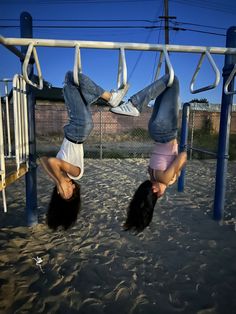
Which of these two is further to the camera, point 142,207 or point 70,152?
point 142,207

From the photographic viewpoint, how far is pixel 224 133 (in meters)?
3.21

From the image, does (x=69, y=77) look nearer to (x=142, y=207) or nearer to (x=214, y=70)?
(x=214, y=70)

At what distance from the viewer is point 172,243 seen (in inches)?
113

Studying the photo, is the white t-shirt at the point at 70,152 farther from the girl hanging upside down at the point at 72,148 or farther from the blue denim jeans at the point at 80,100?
the blue denim jeans at the point at 80,100

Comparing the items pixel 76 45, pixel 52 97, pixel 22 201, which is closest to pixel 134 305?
pixel 76 45

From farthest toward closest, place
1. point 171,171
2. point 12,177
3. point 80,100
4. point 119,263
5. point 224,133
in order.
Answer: point 224,133 → point 119,263 → point 12,177 → point 171,171 → point 80,100

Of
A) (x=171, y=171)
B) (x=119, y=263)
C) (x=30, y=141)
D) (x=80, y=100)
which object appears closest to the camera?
(x=80, y=100)

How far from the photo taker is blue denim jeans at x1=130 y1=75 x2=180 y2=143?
174 centimetres

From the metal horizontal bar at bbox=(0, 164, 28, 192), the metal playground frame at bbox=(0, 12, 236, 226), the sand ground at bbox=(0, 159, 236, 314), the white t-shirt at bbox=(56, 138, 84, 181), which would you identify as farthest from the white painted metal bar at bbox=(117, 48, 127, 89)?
the sand ground at bbox=(0, 159, 236, 314)

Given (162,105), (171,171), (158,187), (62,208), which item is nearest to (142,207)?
(158,187)

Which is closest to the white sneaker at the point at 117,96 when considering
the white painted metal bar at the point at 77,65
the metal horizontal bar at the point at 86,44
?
the white painted metal bar at the point at 77,65

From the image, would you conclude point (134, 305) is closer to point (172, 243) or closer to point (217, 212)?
point (172, 243)

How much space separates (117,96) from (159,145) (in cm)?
61

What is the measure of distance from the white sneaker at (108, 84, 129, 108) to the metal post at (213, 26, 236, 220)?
183cm
